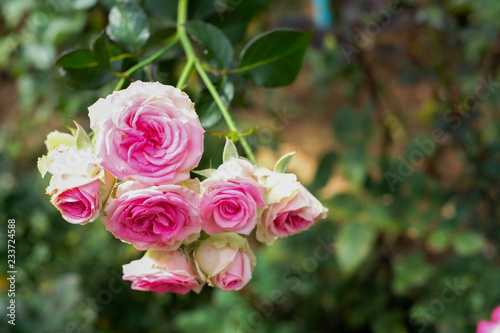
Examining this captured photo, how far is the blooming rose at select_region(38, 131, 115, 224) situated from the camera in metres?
0.50

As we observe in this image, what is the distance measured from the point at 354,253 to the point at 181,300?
2.29 feet

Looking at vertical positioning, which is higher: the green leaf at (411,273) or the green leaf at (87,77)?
the green leaf at (87,77)

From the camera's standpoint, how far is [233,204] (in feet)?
1.66

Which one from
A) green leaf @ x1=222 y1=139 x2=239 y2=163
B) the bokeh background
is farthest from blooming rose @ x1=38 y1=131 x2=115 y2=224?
the bokeh background

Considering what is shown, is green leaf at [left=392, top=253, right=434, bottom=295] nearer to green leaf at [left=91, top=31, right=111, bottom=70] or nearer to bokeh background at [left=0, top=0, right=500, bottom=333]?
bokeh background at [left=0, top=0, right=500, bottom=333]

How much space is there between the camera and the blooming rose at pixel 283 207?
540mm

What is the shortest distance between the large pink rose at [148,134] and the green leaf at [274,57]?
213 millimetres

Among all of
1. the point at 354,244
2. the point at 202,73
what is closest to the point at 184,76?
the point at 202,73

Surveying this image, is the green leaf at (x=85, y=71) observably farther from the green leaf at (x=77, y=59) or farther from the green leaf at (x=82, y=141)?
the green leaf at (x=82, y=141)

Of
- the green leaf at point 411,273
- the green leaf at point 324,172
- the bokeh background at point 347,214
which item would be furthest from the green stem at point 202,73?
the green leaf at point 411,273

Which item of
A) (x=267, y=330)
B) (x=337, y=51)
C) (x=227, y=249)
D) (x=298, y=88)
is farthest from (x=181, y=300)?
(x=298, y=88)

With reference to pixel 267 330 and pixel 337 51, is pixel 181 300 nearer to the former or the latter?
pixel 267 330

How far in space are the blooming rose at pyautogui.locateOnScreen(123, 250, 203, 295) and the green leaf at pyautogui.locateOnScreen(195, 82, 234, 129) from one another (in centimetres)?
17

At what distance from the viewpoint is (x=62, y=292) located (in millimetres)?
1343
